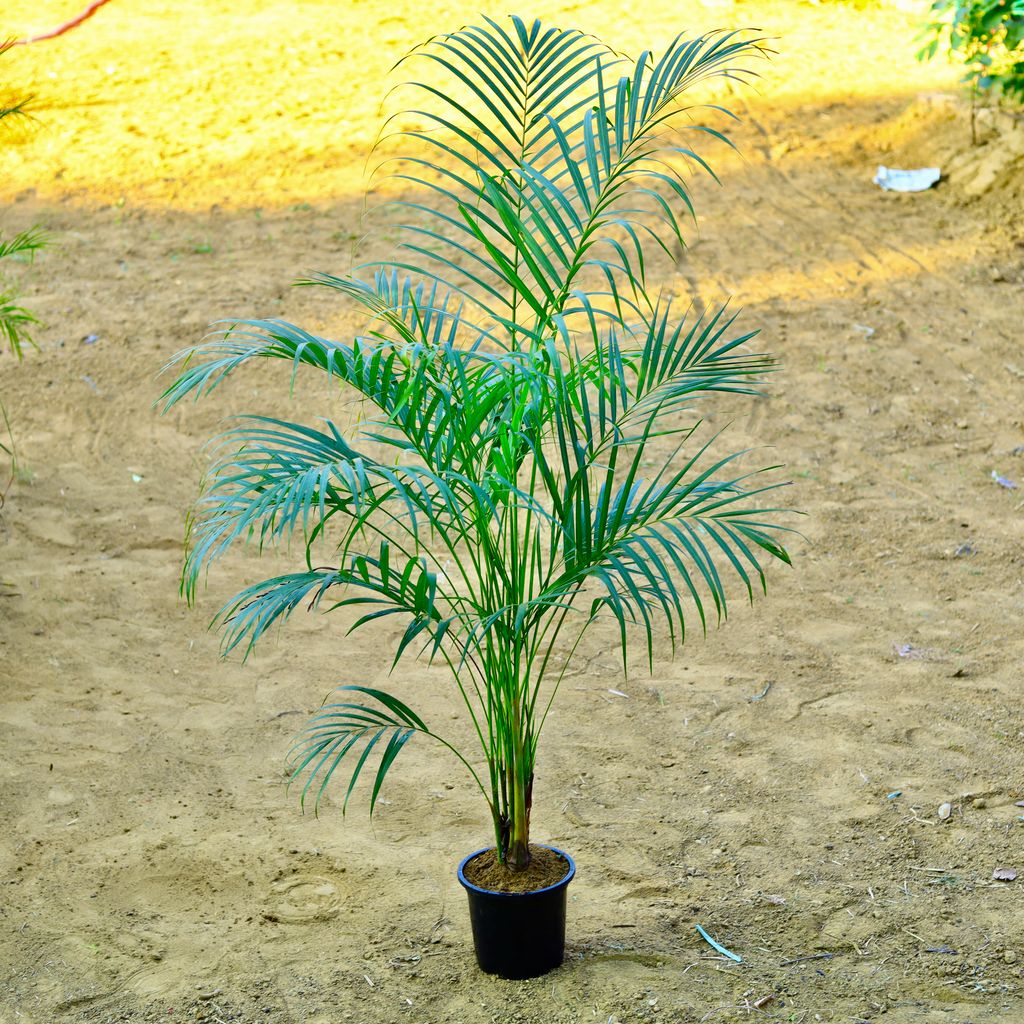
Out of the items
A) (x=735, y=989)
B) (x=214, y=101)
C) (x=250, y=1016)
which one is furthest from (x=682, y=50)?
(x=214, y=101)

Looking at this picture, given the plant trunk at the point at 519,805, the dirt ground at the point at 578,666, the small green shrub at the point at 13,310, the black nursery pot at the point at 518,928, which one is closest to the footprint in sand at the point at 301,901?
the dirt ground at the point at 578,666

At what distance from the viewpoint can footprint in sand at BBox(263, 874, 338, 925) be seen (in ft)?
11.1

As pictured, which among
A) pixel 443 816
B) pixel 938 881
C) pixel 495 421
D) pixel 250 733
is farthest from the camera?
pixel 250 733

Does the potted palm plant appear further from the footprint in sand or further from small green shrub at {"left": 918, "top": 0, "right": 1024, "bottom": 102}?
small green shrub at {"left": 918, "top": 0, "right": 1024, "bottom": 102}

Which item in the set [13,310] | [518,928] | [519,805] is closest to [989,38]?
[13,310]

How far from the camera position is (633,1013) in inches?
115

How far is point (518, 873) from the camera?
9.78 feet

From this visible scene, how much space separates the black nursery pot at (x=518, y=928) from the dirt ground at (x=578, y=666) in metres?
0.05

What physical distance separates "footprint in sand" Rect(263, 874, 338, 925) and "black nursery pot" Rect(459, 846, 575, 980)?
21.5 inches

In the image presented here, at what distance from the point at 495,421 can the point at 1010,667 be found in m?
2.75

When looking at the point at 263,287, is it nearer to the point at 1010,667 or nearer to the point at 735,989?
the point at 1010,667

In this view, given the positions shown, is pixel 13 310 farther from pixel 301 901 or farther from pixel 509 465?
pixel 509 465

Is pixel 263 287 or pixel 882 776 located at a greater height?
pixel 263 287

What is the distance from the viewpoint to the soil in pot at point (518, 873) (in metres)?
2.95
